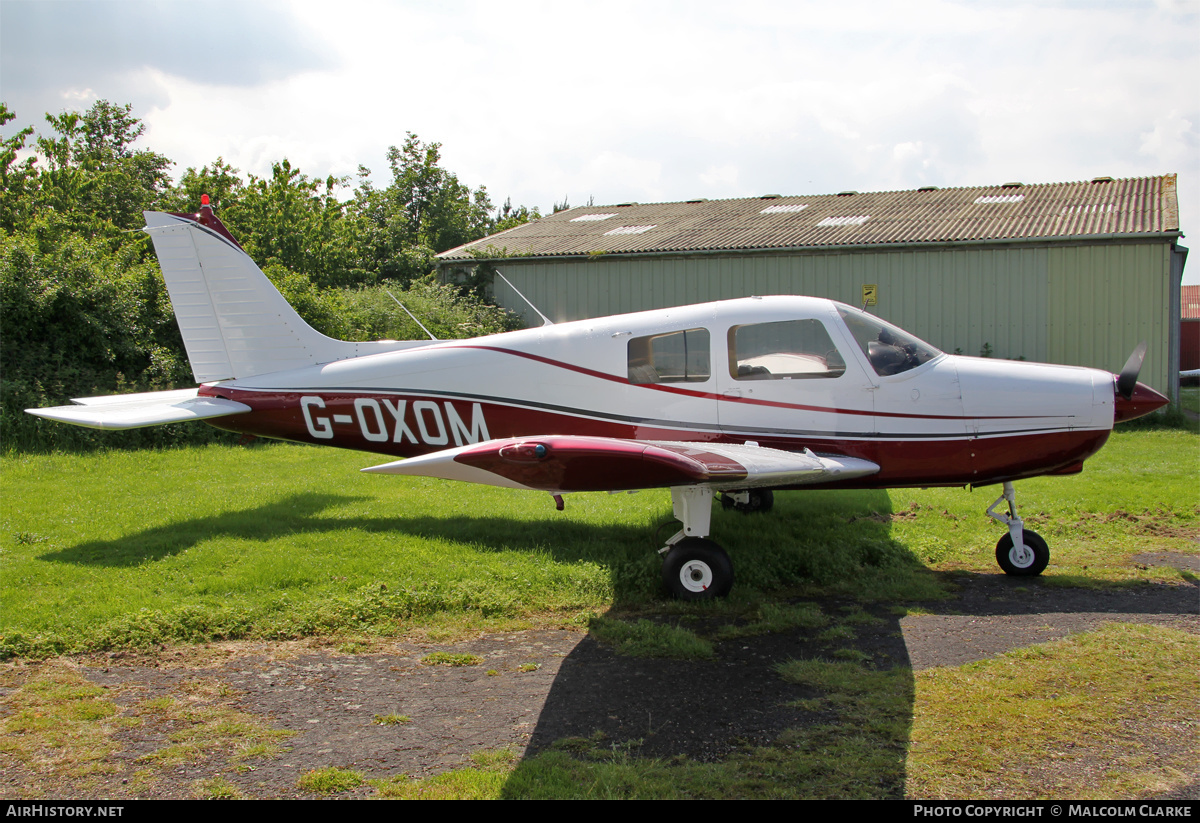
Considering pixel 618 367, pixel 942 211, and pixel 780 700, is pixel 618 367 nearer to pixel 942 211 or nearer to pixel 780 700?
pixel 780 700

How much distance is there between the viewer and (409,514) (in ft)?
26.6

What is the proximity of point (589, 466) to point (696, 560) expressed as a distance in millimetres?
1603

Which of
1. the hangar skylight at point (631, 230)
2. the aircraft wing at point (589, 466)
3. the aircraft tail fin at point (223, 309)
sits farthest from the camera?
the hangar skylight at point (631, 230)

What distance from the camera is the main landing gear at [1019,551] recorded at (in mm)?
6523

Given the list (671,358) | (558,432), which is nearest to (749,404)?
(671,358)

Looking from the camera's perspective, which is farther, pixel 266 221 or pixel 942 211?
pixel 266 221

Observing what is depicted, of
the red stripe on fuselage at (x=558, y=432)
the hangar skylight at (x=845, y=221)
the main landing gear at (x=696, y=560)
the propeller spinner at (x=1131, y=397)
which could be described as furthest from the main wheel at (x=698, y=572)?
the hangar skylight at (x=845, y=221)

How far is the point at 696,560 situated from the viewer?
6.01 m

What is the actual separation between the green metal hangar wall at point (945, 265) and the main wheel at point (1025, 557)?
12.1 m

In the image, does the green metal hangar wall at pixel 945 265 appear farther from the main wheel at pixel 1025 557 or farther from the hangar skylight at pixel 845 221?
the main wheel at pixel 1025 557

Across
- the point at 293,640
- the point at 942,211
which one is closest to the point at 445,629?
the point at 293,640

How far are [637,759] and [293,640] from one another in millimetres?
2783

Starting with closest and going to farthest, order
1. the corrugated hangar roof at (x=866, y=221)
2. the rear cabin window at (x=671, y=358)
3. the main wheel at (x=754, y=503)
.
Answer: the rear cabin window at (x=671, y=358)
the main wheel at (x=754, y=503)
the corrugated hangar roof at (x=866, y=221)

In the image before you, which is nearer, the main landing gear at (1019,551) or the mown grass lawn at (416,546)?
the mown grass lawn at (416,546)
